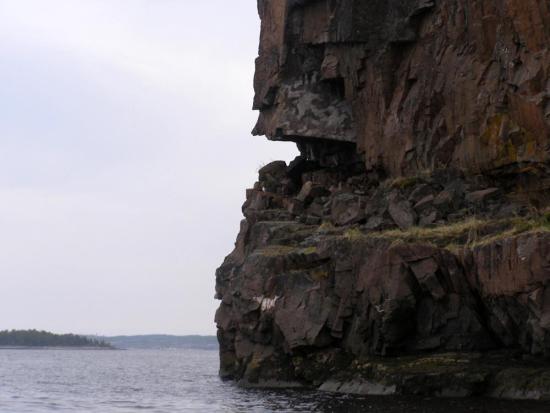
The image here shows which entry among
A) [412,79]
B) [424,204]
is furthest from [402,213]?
[412,79]

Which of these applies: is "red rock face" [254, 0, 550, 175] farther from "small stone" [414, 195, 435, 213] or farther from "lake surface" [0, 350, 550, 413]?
"lake surface" [0, 350, 550, 413]

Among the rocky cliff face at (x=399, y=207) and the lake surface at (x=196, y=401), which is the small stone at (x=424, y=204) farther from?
the lake surface at (x=196, y=401)

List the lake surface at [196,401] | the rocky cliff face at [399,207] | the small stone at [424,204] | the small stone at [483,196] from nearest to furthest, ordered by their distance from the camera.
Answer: the lake surface at [196,401], the rocky cliff face at [399,207], the small stone at [483,196], the small stone at [424,204]

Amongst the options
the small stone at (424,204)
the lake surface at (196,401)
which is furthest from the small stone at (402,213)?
the lake surface at (196,401)

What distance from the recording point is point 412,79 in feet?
159

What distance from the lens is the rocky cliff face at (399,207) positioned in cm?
3466

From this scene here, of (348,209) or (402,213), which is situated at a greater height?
(348,209)

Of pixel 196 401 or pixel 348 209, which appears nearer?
pixel 196 401

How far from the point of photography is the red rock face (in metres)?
40.1

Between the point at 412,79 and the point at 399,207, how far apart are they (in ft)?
27.2

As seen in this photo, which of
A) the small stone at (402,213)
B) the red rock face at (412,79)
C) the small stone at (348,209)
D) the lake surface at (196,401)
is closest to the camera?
the lake surface at (196,401)

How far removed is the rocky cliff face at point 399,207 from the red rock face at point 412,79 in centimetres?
8

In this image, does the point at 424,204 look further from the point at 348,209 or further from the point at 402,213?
the point at 348,209

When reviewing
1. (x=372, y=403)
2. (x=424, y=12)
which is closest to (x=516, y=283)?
(x=372, y=403)
